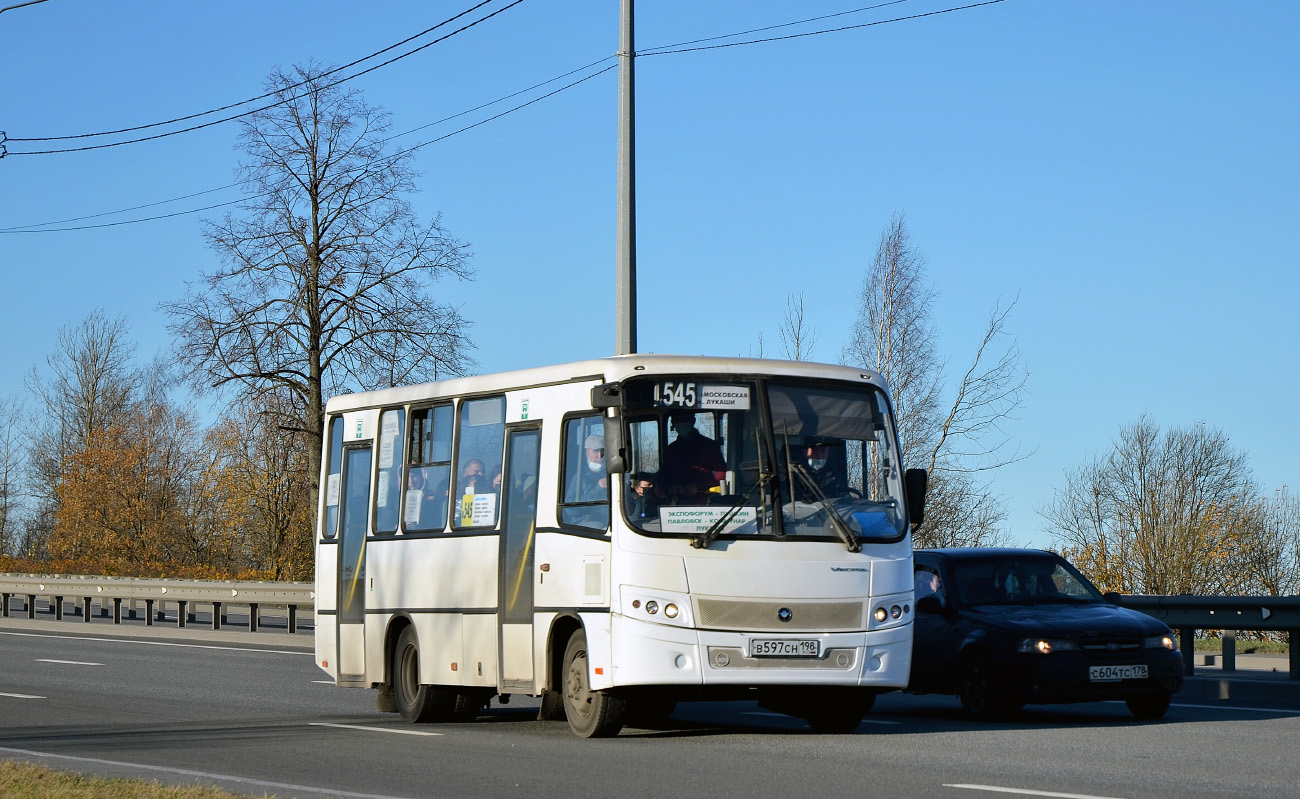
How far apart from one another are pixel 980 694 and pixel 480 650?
428cm

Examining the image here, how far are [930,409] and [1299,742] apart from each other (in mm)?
33617

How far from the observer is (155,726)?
48.1 feet

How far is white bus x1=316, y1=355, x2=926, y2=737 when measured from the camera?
41.0 feet

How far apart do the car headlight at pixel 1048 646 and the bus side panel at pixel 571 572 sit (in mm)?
3875

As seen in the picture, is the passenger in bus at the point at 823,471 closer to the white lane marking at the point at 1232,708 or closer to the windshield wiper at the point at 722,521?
the windshield wiper at the point at 722,521

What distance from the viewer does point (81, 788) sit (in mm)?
9789

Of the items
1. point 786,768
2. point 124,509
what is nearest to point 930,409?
point 786,768

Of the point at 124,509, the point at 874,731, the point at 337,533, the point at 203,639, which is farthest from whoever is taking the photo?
the point at 124,509

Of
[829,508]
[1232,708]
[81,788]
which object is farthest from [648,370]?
[1232,708]

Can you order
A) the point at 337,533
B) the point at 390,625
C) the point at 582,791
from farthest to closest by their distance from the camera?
the point at 337,533, the point at 390,625, the point at 582,791

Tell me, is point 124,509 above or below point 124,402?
below

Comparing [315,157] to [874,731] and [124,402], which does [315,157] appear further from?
[124,402]

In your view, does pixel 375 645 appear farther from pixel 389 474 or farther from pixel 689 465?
pixel 689 465

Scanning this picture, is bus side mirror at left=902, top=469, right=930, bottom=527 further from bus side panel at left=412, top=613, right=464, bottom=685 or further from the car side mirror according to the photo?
bus side panel at left=412, top=613, right=464, bottom=685
